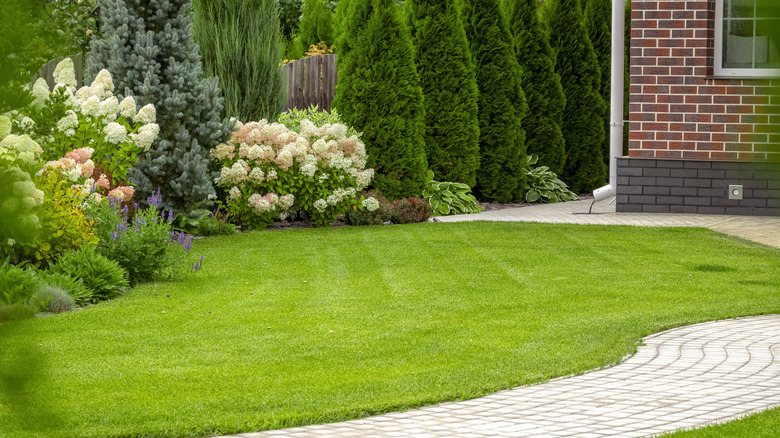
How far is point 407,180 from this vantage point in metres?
12.8

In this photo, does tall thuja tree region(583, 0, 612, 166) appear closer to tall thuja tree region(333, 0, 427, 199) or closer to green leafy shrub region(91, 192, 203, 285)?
tall thuja tree region(333, 0, 427, 199)

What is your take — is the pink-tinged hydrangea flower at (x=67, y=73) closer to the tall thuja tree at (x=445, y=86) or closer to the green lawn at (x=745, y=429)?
the tall thuja tree at (x=445, y=86)

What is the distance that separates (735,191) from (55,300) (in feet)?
29.0

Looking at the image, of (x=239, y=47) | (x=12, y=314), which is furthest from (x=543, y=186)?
(x=12, y=314)

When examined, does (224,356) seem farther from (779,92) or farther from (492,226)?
(492,226)

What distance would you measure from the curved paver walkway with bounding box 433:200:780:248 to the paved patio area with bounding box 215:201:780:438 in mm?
4647

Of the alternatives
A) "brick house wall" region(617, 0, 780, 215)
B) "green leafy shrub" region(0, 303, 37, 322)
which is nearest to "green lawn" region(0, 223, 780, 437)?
"green leafy shrub" region(0, 303, 37, 322)

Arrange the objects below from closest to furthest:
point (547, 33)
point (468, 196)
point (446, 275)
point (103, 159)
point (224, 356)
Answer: point (224, 356), point (446, 275), point (103, 159), point (468, 196), point (547, 33)

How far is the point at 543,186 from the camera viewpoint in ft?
51.1

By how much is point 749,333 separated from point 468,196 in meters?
8.06

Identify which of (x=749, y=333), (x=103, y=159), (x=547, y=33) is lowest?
(x=749, y=333)

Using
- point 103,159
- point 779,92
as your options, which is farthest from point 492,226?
point 779,92

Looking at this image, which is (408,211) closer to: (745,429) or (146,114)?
(146,114)

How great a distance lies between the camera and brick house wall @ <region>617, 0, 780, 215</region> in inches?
485
